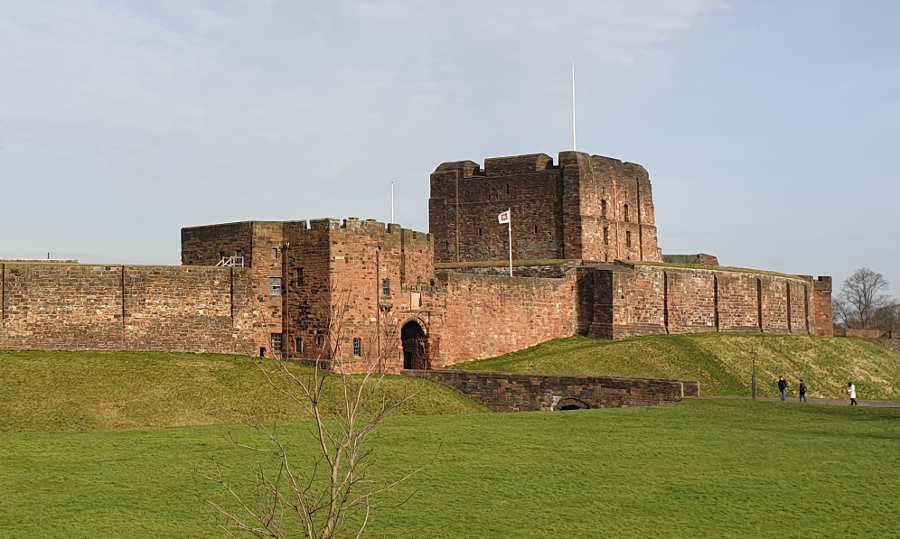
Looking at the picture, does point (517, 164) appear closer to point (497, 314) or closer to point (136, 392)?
point (497, 314)

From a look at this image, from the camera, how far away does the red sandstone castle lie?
109 ft

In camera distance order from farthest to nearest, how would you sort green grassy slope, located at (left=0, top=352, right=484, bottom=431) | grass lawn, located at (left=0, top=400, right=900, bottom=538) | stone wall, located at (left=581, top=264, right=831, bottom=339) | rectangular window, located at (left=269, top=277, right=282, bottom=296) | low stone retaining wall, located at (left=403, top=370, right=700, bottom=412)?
stone wall, located at (left=581, top=264, right=831, bottom=339) < rectangular window, located at (left=269, top=277, right=282, bottom=296) < low stone retaining wall, located at (left=403, top=370, right=700, bottom=412) < green grassy slope, located at (left=0, top=352, right=484, bottom=431) < grass lawn, located at (left=0, top=400, right=900, bottom=538)

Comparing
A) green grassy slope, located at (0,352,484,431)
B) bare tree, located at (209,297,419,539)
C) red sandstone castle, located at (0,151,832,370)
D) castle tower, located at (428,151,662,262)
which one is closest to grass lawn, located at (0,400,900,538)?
bare tree, located at (209,297,419,539)

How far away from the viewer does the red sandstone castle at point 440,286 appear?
33312 mm

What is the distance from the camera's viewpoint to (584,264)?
5262 centimetres

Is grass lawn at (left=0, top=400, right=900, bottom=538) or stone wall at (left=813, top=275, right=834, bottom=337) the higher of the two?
stone wall at (left=813, top=275, right=834, bottom=337)

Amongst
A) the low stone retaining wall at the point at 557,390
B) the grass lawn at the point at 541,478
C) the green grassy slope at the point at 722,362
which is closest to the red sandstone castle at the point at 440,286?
the green grassy slope at the point at 722,362

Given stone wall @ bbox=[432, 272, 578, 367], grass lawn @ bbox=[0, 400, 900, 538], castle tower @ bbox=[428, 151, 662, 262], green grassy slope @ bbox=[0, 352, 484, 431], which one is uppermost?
castle tower @ bbox=[428, 151, 662, 262]

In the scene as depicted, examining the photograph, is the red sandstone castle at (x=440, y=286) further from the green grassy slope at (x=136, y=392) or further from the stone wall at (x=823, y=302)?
the green grassy slope at (x=136, y=392)

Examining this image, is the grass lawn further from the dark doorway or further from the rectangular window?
the dark doorway

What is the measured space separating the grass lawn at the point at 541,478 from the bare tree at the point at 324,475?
23.1 inches

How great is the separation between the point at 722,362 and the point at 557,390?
481 inches

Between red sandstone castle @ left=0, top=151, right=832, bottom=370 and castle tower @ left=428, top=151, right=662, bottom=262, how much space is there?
0.08 meters

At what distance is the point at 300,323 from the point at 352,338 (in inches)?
80.7
